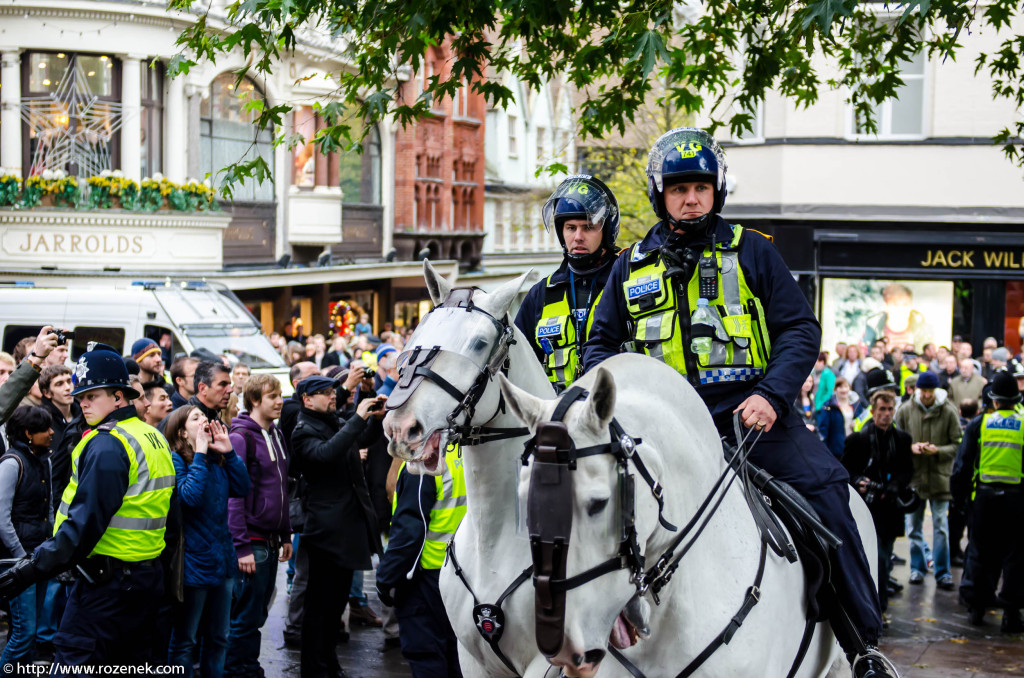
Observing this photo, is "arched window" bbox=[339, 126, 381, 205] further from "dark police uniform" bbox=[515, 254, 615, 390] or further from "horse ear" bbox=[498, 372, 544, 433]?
"horse ear" bbox=[498, 372, 544, 433]

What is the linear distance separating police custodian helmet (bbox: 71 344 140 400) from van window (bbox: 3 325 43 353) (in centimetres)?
1111

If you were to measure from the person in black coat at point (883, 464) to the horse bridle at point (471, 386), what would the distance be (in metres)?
7.16

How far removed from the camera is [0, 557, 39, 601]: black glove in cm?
576

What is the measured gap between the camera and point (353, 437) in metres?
7.73

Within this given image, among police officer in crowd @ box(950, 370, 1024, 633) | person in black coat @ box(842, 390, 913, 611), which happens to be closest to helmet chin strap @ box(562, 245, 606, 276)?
person in black coat @ box(842, 390, 913, 611)

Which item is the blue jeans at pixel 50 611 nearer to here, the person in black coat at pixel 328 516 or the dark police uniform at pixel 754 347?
the person in black coat at pixel 328 516

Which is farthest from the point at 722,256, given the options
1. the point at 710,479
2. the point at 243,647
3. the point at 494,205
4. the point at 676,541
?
the point at 494,205

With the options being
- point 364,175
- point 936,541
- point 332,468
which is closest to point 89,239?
point 364,175

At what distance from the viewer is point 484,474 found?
451 cm

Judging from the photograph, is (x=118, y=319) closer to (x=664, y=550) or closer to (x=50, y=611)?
(x=50, y=611)

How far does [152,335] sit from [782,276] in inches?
520

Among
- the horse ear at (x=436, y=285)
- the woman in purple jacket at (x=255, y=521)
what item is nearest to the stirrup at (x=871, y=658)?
the horse ear at (x=436, y=285)

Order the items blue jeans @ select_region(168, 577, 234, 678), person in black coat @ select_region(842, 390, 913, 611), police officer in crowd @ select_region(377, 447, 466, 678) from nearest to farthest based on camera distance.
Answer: police officer in crowd @ select_region(377, 447, 466, 678), blue jeans @ select_region(168, 577, 234, 678), person in black coat @ select_region(842, 390, 913, 611)

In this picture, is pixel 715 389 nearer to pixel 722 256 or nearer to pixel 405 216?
pixel 722 256
